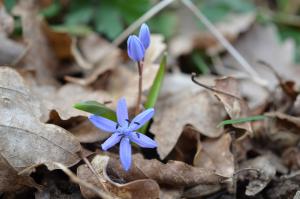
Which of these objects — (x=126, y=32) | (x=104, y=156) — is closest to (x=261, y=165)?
(x=104, y=156)

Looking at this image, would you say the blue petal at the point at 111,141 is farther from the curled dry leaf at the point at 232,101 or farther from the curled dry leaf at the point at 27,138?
the curled dry leaf at the point at 232,101

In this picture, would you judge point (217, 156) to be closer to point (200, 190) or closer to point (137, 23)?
point (200, 190)

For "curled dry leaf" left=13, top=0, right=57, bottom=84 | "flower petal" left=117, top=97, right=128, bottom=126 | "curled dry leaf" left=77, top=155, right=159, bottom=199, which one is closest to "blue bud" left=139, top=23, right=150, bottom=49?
"flower petal" left=117, top=97, right=128, bottom=126

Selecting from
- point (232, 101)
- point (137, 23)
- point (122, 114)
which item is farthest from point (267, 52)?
point (122, 114)

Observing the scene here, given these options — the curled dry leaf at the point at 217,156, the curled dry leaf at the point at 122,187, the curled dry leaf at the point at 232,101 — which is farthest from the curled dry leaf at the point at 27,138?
the curled dry leaf at the point at 232,101

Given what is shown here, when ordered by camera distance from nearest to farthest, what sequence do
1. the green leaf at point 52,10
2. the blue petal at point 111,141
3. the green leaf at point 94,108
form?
the blue petal at point 111,141 < the green leaf at point 94,108 < the green leaf at point 52,10

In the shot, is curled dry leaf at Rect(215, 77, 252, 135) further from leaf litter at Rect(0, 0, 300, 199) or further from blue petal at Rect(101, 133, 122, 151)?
blue petal at Rect(101, 133, 122, 151)
